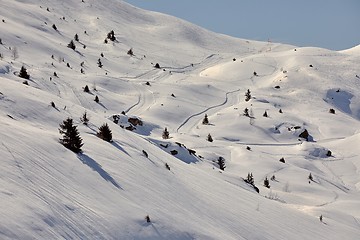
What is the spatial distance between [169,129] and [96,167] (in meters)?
15.5

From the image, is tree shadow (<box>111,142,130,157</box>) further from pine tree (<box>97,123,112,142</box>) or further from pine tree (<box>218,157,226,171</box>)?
pine tree (<box>218,157,226,171</box>)

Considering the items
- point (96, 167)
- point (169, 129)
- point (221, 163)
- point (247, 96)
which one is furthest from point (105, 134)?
point (247, 96)

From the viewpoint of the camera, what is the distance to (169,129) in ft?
77.6

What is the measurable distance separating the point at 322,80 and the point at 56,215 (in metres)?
34.2

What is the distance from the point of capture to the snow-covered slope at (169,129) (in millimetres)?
6875

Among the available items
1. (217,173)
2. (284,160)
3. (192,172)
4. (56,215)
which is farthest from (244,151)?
(56,215)

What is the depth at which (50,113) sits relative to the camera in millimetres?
10906

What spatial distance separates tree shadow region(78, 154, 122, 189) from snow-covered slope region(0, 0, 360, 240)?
0.05 m

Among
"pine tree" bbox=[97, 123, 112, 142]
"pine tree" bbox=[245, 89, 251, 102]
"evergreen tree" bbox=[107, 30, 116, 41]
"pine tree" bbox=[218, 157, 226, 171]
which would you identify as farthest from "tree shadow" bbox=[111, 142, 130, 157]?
"evergreen tree" bbox=[107, 30, 116, 41]

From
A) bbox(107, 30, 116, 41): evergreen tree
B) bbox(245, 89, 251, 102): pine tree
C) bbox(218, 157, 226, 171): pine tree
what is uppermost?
bbox(107, 30, 116, 41): evergreen tree

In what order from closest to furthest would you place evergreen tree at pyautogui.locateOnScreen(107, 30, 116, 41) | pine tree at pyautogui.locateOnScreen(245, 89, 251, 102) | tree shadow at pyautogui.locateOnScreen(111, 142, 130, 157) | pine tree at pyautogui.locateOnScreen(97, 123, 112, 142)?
1. tree shadow at pyautogui.locateOnScreen(111, 142, 130, 157)
2. pine tree at pyautogui.locateOnScreen(97, 123, 112, 142)
3. pine tree at pyautogui.locateOnScreen(245, 89, 251, 102)
4. evergreen tree at pyautogui.locateOnScreen(107, 30, 116, 41)

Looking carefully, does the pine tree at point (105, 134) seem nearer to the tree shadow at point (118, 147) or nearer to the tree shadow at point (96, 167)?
the tree shadow at point (118, 147)

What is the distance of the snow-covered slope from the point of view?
6.88 metres

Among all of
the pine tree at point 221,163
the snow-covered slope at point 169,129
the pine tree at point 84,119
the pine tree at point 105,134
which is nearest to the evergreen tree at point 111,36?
the snow-covered slope at point 169,129
